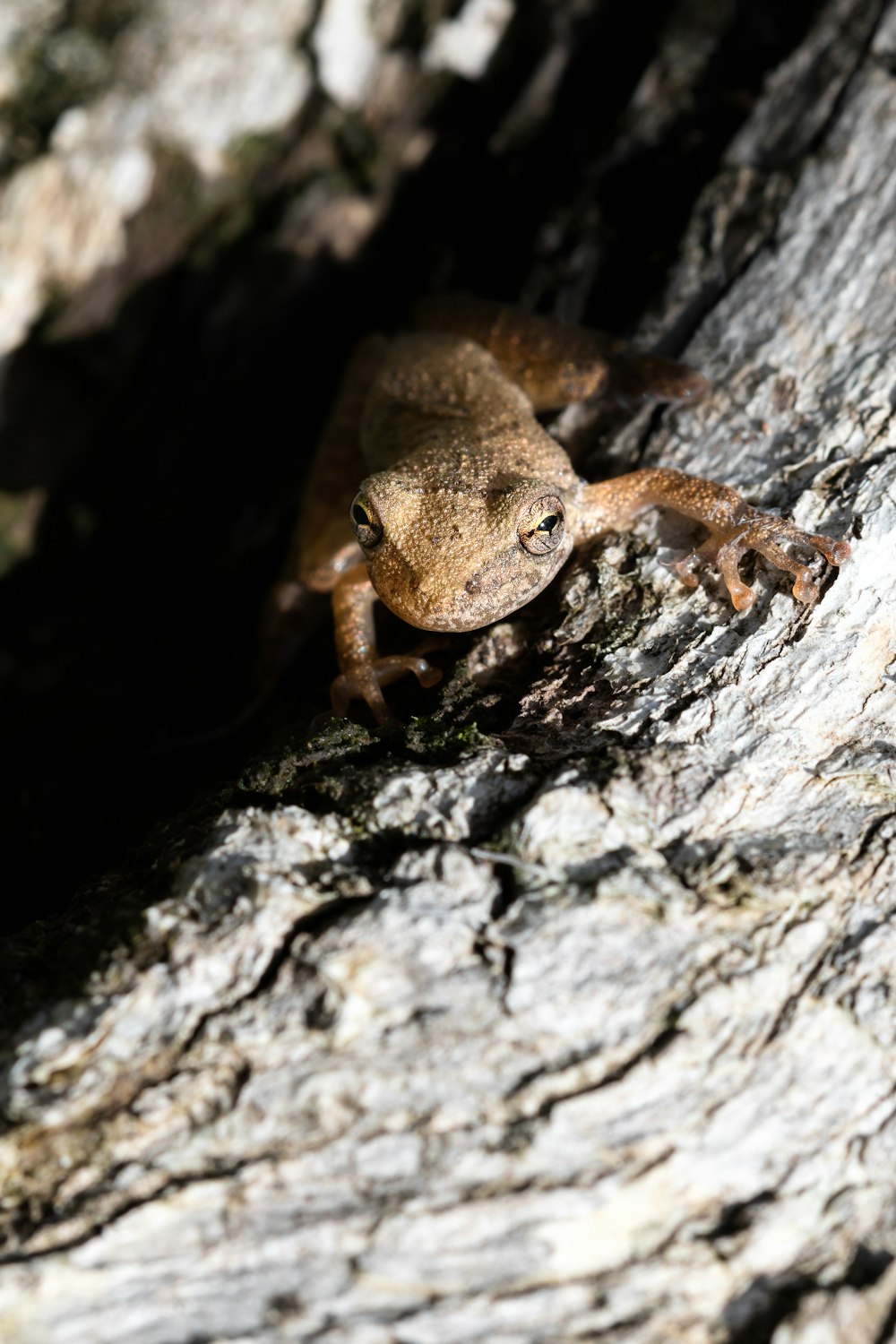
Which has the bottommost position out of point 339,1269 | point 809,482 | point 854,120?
point 339,1269

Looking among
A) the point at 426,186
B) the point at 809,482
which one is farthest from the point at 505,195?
the point at 809,482

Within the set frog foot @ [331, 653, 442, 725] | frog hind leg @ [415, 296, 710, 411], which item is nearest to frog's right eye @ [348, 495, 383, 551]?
frog foot @ [331, 653, 442, 725]

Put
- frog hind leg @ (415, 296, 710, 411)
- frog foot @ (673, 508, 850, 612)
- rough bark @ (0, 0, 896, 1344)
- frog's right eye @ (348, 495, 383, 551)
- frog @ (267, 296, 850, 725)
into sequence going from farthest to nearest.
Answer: frog hind leg @ (415, 296, 710, 411) < frog's right eye @ (348, 495, 383, 551) < frog @ (267, 296, 850, 725) < frog foot @ (673, 508, 850, 612) < rough bark @ (0, 0, 896, 1344)

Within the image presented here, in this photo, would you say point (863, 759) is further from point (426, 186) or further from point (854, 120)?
point (426, 186)

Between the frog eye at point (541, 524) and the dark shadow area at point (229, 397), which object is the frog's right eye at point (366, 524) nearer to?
the frog eye at point (541, 524)

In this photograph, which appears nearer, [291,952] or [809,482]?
[291,952]

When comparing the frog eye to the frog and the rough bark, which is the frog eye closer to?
the frog

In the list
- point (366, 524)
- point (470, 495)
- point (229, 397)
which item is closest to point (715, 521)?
point (470, 495)

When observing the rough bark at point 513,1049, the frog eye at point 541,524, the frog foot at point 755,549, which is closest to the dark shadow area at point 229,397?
the frog eye at point 541,524

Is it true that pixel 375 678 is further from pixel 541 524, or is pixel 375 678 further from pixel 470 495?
pixel 541 524
